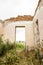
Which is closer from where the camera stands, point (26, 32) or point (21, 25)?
point (26, 32)

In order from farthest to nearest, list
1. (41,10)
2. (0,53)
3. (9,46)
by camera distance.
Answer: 1. (9,46)
2. (0,53)
3. (41,10)

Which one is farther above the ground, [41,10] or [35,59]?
[41,10]

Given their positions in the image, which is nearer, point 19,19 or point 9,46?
point 9,46

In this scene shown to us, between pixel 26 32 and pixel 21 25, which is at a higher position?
pixel 21 25

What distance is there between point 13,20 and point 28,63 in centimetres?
586

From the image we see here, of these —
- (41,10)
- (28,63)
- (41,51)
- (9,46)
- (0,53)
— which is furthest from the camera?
(9,46)

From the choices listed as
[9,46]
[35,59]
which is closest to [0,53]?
[9,46]

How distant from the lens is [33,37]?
40.0 ft

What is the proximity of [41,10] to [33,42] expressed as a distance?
3.87 meters

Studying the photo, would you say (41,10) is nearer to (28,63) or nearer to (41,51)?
(41,51)

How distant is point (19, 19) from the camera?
12805 mm

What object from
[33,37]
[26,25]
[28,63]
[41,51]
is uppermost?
[26,25]

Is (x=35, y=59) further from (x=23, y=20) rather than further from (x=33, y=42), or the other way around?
(x=23, y=20)

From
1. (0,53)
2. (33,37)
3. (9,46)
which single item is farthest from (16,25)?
(0,53)
